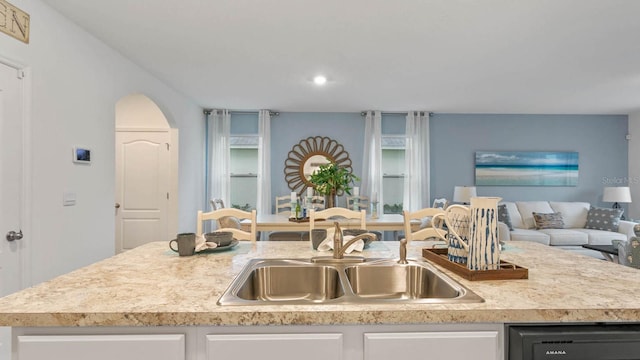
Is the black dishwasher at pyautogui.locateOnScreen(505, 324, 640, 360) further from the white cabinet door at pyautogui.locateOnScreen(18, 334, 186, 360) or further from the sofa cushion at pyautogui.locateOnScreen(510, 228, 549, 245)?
the sofa cushion at pyautogui.locateOnScreen(510, 228, 549, 245)

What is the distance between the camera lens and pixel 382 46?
3.11 metres

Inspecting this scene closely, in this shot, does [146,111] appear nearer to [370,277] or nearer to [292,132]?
[292,132]

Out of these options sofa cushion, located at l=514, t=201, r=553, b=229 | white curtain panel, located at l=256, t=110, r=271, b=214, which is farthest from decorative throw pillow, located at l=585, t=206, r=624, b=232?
white curtain panel, located at l=256, t=110, r=271, b=214

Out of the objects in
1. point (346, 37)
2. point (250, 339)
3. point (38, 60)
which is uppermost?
point (346, 37)

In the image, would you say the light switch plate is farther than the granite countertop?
Yes

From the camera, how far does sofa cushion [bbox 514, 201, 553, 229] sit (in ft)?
18.1

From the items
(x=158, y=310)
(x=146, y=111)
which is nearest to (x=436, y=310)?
(x=158, y=310)

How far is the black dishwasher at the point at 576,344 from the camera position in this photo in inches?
37.9

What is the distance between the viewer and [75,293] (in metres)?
1.11

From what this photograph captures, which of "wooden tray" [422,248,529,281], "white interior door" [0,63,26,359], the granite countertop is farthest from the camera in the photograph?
"white interior door" [0,63,26,359]

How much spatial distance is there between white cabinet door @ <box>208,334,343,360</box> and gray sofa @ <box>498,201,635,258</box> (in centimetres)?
429

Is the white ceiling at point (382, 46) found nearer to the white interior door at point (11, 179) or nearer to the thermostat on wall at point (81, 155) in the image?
the white interior door at point (11, 179)

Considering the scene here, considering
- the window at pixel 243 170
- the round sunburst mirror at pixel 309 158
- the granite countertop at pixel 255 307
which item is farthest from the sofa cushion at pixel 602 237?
the window at pixel 243 170

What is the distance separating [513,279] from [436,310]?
0.46m
